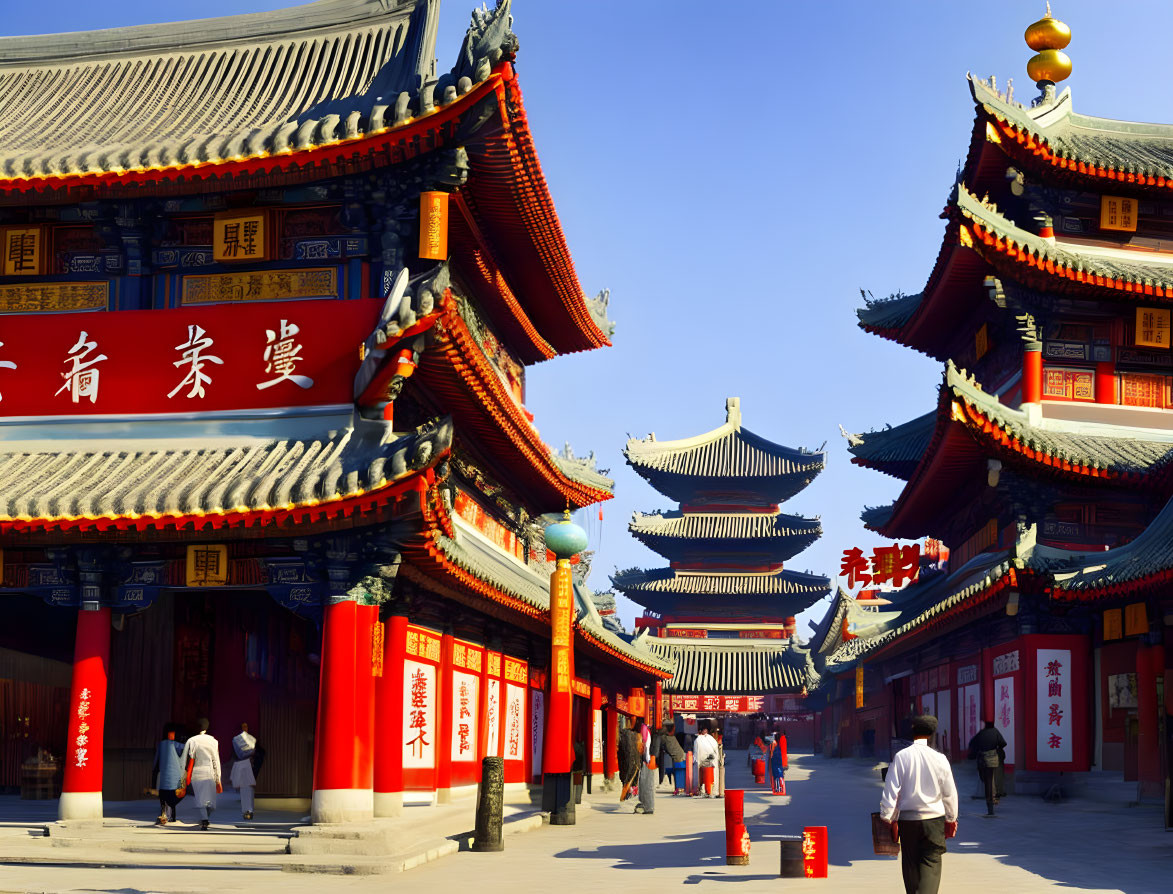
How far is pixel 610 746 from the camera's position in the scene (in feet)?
129

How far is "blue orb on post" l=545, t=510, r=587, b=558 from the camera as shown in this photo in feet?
70.7

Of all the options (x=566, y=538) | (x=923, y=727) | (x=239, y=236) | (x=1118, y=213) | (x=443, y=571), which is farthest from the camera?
(x=1118, y=213)

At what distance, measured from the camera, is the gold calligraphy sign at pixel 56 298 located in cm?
1980

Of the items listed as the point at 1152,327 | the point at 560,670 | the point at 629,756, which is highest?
the point at 1152,327

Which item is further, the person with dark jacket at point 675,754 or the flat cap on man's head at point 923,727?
the person with dark jacket at point 675,754

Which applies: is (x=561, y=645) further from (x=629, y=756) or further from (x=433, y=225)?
(x=629, y=756)

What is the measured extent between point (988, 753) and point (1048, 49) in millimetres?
17512

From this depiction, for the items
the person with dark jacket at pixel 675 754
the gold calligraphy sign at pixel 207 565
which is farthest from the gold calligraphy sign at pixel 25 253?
the person with dark jacket at pixel 675 754

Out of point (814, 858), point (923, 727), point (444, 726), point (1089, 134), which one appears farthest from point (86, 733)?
point (1089, 134)

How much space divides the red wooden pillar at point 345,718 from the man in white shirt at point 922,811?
7.88m

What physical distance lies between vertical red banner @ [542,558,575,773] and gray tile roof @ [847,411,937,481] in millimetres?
15575

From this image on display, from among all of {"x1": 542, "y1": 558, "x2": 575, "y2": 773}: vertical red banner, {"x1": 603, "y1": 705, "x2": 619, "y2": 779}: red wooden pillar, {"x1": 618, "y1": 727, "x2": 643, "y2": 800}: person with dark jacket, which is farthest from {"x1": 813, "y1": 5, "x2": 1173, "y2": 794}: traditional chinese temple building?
{"x1": 603, "y1": 705, "x2": 619, "y2": 779}: red wooden pillar

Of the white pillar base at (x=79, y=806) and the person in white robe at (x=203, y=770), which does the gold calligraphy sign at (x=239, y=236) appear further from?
the white pillar base at (x=79, y=806)

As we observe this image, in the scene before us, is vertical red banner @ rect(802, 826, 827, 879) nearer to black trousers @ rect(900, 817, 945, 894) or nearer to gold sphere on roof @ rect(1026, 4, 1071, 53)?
black trousers @ rect(900, 817, 945, 894)
